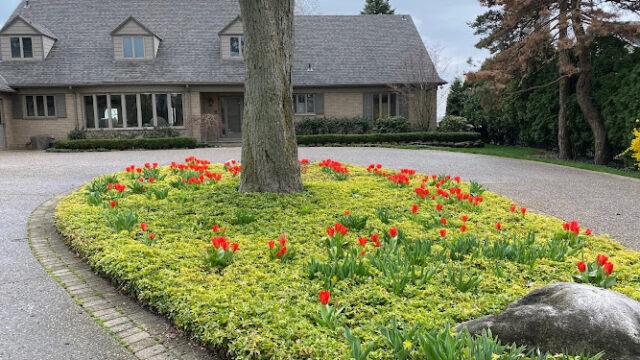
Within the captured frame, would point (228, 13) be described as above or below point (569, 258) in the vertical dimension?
above

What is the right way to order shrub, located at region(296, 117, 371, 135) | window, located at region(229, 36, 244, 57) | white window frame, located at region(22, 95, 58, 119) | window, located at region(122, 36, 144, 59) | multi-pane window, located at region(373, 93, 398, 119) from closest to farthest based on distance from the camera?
white window frame, located at region(22, 95, 58, 119) < window, located at region(122, 36, 144, 59) < shrub, located at region(296, 117, 371, 135) < window, located at region(229, 36, 244, 57) < multi-pane window, located at region(373, 93, 398, 119)

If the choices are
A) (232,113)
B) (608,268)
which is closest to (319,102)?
(232,113)

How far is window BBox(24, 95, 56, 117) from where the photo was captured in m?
21.8

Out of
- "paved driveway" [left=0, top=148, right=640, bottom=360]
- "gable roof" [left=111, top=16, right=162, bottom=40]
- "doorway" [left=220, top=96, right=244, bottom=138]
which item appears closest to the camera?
"paved driveway" [left=0, top=148, right=640, bottom=360]

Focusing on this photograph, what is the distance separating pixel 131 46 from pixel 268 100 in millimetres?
18929

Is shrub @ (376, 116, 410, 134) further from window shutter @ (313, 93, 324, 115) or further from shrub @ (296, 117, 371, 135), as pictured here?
window shutter @ (313, 93, 324, 115)

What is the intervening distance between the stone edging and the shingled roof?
60.1 ft

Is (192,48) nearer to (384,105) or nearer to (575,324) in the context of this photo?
(384,105)

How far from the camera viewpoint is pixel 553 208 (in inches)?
279

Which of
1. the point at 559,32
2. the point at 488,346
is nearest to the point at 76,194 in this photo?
the point at 488,346

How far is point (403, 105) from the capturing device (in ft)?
78.8

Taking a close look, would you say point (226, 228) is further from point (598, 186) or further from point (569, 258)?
point (598, 186)

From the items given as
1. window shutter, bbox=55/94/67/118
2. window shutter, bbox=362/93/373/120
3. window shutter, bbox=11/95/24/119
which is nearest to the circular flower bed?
window shutter, bbox=362/93/373/120

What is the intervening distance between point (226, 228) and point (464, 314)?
2.91 metres
